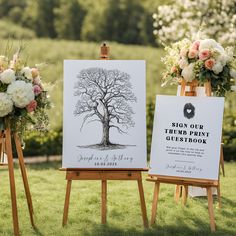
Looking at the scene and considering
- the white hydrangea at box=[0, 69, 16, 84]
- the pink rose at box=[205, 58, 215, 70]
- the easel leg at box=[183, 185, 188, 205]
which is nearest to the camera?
the white hydrangea at box=[0, 69, 16, 84]

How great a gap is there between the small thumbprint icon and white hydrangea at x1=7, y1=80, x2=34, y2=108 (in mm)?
1797

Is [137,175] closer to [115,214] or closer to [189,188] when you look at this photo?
[115,214]

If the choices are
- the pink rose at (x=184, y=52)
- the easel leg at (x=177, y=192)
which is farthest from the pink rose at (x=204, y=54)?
the easel leg at (x=177, y=192)

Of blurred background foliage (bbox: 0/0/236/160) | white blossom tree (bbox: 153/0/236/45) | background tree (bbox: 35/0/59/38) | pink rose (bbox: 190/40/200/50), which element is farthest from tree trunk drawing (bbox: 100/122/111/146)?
background tree (bbox: 35/0/59/38)

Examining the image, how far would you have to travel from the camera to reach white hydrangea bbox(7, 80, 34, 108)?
6.22m

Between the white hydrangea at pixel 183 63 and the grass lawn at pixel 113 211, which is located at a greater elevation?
the white hydrangea at pixel 183 63

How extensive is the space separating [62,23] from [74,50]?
2358 cm

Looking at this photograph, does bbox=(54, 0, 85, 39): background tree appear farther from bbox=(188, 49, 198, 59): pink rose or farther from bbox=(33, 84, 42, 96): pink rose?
bbox=(33, 84, 42, 96): pink rose

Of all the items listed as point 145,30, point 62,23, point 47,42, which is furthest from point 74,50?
point 62,23

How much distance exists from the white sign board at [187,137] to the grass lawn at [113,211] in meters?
0.61

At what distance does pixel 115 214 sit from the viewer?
292 inches

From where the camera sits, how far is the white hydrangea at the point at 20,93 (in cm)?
622

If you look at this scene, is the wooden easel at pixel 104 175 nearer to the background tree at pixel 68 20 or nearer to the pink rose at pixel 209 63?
the pink rose at pixel 209 63

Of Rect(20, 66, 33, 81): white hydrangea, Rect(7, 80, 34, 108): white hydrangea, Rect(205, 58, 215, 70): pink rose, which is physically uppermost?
Rect(205, 58, 215, 70): pink rose
